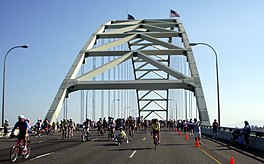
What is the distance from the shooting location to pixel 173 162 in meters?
14.2

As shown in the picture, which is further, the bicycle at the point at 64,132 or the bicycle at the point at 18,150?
the bicycle at the point at 64,132

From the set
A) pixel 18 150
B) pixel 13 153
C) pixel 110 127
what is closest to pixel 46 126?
pixel 110 127

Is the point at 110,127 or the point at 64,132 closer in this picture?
the point at 110,127

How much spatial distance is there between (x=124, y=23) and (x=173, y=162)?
5397 centimetres

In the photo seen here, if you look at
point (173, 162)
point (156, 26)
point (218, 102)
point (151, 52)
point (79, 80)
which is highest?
point (156, 26)

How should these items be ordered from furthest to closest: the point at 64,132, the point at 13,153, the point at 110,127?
the point at 64,132
the point at 110,127
the point at 13,153

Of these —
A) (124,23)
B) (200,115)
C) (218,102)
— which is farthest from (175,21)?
(218,102)

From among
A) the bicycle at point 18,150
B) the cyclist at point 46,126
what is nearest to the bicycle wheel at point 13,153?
the bicycle at point 18,150

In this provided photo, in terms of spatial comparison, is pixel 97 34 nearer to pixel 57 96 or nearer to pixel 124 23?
pixel 124 23

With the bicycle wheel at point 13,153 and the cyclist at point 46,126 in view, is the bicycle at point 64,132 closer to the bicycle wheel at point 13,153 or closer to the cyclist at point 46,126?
the cyclist at point 46,126

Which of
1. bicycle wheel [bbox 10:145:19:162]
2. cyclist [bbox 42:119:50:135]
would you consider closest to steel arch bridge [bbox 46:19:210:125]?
cyclist [bbox 42:119:50:135]

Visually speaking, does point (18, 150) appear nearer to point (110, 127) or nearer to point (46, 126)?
point (110, 127)

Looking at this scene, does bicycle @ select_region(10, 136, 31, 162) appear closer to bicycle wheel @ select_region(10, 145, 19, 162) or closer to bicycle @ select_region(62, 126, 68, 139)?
bicycle wheel @ select_region(10, 145, 19, 162)

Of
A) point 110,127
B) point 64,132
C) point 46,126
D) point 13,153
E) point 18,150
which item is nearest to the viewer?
point 13,153
